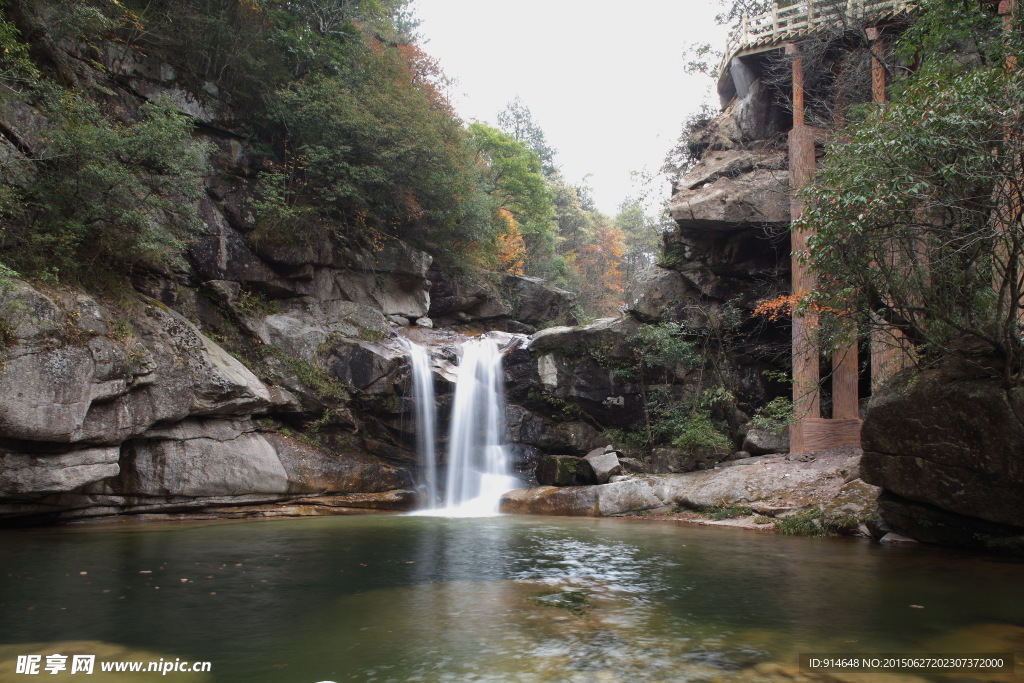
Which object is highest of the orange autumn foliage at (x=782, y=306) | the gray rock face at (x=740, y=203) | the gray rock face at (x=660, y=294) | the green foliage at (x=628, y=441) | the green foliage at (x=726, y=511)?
the gray rock face at (x=740, y=203)

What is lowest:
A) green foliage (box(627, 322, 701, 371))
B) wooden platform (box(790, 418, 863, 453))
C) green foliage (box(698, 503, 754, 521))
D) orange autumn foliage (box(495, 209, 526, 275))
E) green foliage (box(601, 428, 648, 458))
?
green foliage (box(698, 503, 754, 521))

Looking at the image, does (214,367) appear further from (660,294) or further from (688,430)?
(660,294)

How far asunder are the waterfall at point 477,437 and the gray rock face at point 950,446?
9.41 m

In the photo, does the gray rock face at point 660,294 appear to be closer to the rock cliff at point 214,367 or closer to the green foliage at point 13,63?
the rock cliff at point 214,367

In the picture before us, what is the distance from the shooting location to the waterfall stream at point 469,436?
16.5 metres

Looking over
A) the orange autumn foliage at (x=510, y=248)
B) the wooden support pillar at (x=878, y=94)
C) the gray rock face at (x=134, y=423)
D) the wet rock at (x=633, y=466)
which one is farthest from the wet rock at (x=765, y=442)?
the orange autumn foliage at (x=510, y=248)

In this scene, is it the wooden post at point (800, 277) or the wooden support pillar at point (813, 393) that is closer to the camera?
the wooden post at point (800, 277)

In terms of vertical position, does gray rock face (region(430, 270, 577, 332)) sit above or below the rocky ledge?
above

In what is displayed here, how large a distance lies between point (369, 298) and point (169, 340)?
7.96 m

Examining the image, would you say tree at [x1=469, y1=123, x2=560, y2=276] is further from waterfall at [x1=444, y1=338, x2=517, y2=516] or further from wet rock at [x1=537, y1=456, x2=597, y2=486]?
wet rock at [x1=537, y1=456, x2=597, y2=486]

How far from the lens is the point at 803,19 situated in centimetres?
1786

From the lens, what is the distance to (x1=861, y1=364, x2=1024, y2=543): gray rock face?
23.9 ft

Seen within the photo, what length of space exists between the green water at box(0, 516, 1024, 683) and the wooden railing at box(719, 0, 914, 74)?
1330 centimetres

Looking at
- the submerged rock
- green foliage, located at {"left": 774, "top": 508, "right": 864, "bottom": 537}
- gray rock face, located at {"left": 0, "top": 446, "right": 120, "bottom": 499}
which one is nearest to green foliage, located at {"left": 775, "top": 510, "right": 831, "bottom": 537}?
green foliage, located at {"left": 774, "top": 508, "right": 864, "bottom": 537}
